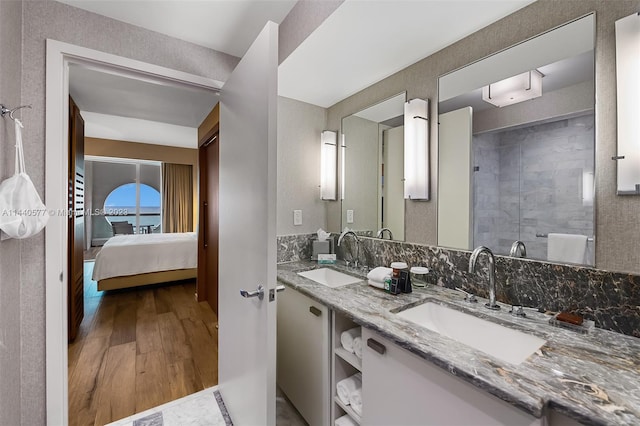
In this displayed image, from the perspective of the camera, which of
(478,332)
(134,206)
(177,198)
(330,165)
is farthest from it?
(177,198)

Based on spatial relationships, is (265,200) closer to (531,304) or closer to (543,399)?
(543,399)

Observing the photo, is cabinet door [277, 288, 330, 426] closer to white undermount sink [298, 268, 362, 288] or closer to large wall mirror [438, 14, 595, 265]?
white undermount sink [298, 268, 362, 288]

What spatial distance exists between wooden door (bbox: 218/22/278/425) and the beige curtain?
5676 mm

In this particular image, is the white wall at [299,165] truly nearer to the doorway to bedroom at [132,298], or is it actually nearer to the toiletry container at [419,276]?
the doorway to bedroom at [132,298]

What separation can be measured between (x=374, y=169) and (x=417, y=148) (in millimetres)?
430

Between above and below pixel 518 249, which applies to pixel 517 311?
below

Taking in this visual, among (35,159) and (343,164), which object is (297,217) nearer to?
(343,164)

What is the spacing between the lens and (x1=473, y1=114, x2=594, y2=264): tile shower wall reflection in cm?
109

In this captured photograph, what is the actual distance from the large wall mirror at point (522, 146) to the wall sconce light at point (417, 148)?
0.09 meters

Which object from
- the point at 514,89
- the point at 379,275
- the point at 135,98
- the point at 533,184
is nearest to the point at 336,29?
the point at 514,89

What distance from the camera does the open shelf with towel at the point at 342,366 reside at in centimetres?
129

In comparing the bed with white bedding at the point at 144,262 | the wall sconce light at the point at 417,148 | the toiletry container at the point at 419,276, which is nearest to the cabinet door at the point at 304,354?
the toiletry container at the point at 419,276

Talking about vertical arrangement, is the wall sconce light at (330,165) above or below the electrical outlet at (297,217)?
above

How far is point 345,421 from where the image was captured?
130 centimetres
